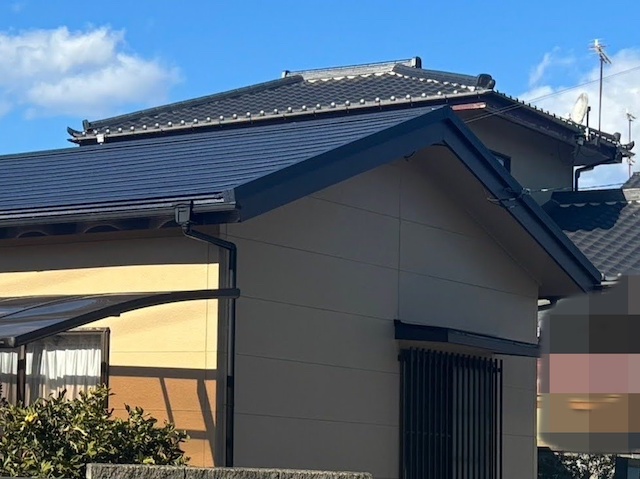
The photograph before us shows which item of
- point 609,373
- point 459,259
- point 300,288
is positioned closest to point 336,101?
point 609,373

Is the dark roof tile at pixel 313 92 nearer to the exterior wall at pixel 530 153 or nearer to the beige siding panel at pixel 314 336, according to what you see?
the exterior wall at pixel 530 153

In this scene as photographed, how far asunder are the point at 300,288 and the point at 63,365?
7.30ft

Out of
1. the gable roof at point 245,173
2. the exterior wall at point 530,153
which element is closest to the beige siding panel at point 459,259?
the gable roof at point 245,173

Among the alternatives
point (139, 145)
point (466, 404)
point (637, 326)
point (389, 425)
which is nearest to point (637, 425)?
point (637, 326)

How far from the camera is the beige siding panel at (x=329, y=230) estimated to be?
10.8 m

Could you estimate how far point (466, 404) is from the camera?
1338 centimetres

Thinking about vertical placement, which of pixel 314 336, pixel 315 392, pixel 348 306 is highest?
pixel 348 306

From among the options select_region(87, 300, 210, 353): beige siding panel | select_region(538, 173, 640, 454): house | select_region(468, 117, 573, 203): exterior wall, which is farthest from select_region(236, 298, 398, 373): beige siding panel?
select_region(468, 117, 573, 203): exterior wall

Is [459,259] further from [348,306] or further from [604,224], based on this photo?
[604,224]

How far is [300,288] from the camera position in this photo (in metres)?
11.2

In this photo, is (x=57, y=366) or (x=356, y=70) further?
(x=356, y=70)

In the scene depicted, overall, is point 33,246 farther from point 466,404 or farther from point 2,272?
point 466,404

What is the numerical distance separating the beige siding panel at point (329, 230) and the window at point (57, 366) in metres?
1.63

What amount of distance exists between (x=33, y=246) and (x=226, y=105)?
Answer: 12.7m
